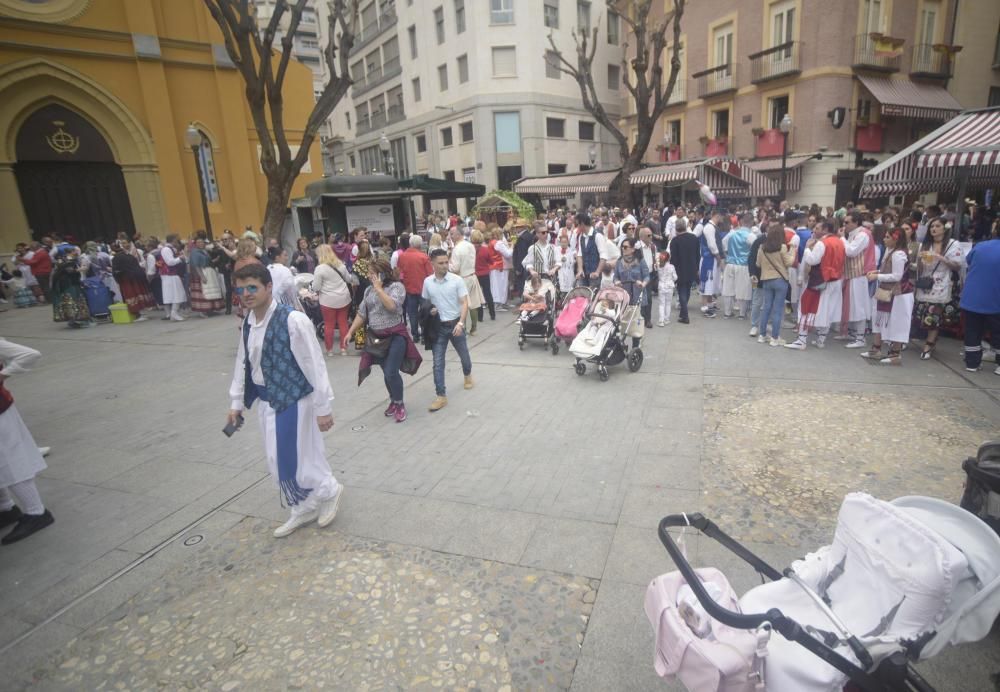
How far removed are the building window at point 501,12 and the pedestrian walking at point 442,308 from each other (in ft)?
96.1

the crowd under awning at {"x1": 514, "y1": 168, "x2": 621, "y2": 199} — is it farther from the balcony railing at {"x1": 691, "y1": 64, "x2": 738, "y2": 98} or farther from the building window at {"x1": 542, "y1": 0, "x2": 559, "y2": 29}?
the building window at {"x1": 542, "y1": 0, "x2": 559, "y2": 29}

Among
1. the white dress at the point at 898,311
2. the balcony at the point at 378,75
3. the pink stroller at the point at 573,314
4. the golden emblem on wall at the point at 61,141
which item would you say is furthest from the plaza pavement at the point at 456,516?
the balcony at the point at 378,75

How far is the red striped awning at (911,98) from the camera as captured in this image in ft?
67.5

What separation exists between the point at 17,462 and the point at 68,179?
18211 mm

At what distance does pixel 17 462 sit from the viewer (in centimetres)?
388

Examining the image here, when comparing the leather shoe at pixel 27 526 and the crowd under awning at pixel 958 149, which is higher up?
the crowd under awning at pixel 958 149

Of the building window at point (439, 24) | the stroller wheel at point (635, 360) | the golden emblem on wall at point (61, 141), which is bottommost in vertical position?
the stroller wheel at point (635, 360)

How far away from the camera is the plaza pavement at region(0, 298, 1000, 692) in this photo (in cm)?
282

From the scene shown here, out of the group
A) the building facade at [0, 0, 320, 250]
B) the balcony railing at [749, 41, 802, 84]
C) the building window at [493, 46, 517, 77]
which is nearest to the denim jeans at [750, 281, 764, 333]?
the building facade at [0, 0, 320, 250]

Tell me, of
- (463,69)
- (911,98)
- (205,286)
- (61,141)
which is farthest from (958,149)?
(463,69)

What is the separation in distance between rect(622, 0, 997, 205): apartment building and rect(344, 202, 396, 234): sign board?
601 inches

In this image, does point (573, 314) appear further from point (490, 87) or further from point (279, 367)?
point (490, 87)

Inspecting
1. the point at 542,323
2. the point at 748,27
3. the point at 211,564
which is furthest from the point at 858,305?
the point at 748,27

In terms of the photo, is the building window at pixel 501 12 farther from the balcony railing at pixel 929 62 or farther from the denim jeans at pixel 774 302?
the denim jeans at pixel 774 302
